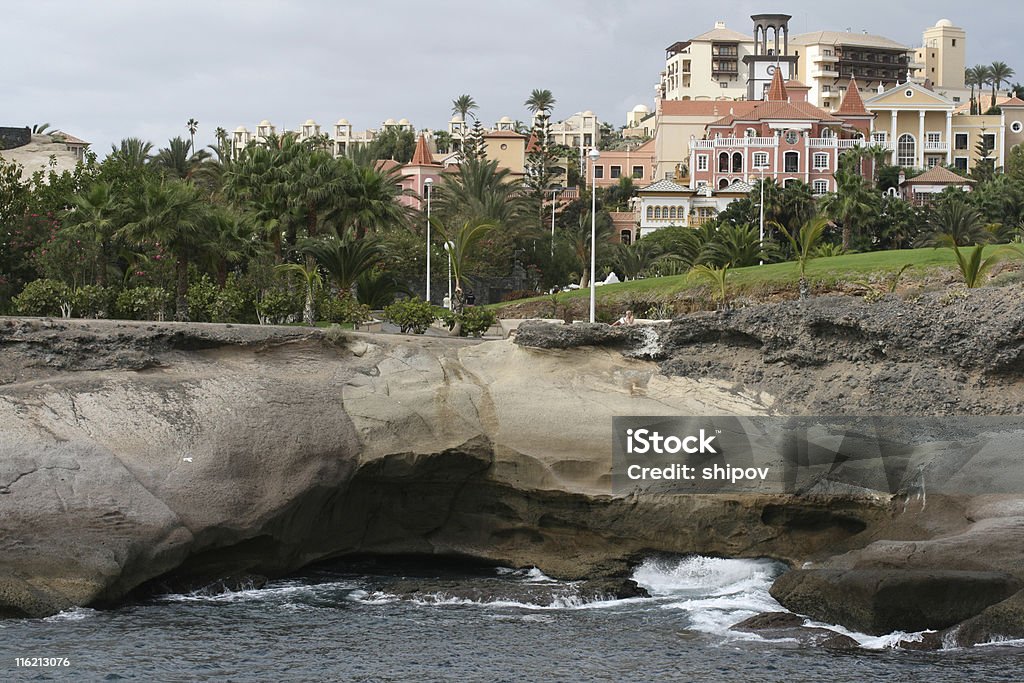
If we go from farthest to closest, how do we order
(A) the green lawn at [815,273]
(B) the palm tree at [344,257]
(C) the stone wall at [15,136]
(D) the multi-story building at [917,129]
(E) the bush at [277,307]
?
1. (D) the multi-story building at [917,129]
2. (C) the stone wall at [15,136]
3. (A) the green lawn at [815,273]
4. (B) the palm tree at [344,257]
5. (E) the bush at [277,307]

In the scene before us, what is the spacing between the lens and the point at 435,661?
1862cm

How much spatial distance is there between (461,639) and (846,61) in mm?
153344

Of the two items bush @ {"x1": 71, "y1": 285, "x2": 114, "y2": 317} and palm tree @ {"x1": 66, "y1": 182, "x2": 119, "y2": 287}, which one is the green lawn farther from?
bush @ {"x1": 71, "y1": 285, "x2": 114, "y2": 317}

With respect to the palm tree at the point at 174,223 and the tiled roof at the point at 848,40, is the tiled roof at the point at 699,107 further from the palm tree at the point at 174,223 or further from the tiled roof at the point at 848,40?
the palm tree at the point at 174,223

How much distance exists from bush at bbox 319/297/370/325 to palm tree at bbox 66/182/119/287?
19.7 ft

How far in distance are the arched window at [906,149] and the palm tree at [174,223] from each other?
318 feet

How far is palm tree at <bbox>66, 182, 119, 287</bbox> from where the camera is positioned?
3588cm

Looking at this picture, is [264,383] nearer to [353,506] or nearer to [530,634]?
[353,506]

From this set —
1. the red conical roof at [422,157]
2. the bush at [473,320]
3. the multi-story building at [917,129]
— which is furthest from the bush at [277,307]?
the multi-story building at [917,129]

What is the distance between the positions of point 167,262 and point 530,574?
17.3 metres

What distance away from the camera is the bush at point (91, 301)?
32.9 metres

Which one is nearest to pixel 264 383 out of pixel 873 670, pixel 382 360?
pixel 382 360

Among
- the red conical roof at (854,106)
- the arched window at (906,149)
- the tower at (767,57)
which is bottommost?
the arched window at (906,149)

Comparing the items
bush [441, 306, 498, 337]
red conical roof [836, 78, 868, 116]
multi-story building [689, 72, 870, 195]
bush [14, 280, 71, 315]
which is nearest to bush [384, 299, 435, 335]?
bush [441, 306, 498, 337]
